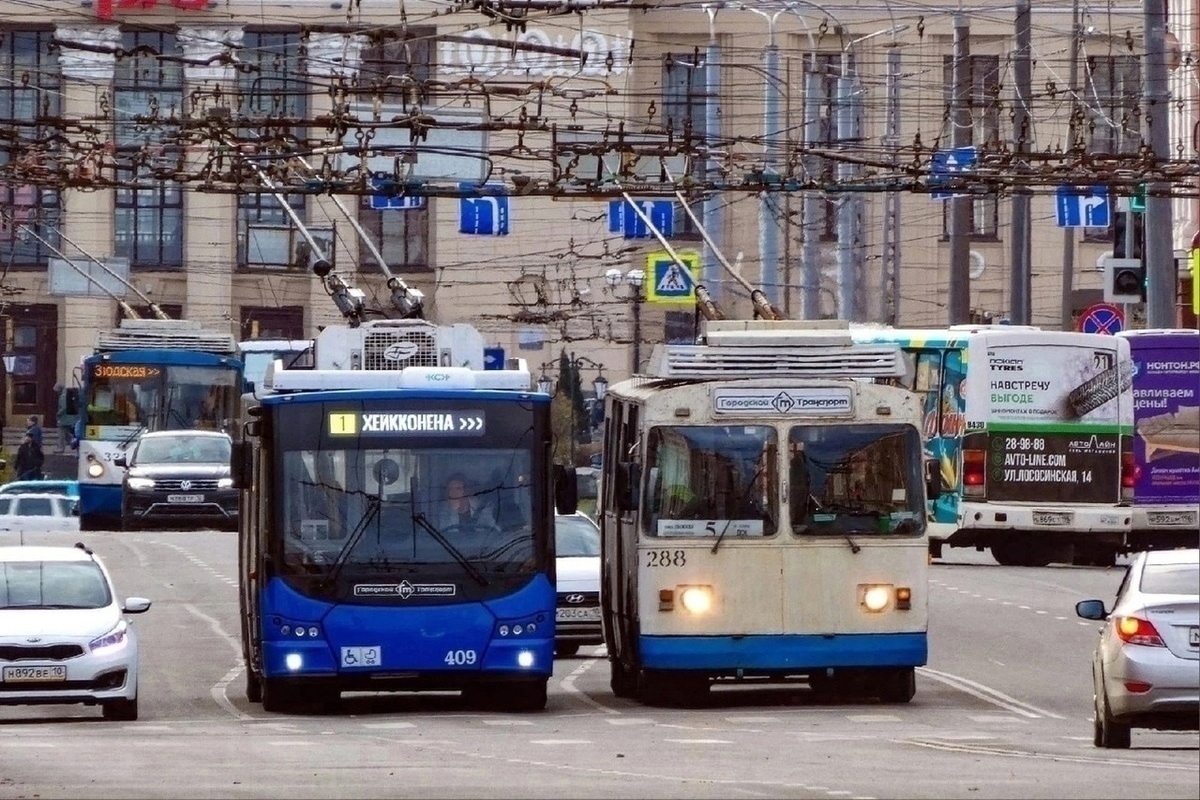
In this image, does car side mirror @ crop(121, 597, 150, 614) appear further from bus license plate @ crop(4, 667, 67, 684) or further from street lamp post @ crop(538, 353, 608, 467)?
street lamp post @ crop(538, 353, 608, 467)

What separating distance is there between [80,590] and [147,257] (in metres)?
56.5

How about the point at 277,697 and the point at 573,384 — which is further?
the point at 573,384

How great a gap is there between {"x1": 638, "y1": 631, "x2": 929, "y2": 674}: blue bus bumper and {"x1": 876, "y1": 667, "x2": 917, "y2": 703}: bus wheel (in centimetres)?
28

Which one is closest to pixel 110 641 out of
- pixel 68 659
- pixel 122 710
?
pixel 68 659

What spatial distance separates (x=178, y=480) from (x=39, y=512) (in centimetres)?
1355

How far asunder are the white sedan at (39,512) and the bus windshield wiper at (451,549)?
117 feet

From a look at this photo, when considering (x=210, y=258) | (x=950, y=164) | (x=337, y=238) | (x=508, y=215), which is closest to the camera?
(x=950, y=164)

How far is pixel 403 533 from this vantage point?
778 inches

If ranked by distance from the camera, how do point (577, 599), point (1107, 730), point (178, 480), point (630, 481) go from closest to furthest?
1. point (1107, 730)
2. point (630, 481)
3. point (577, 599)
4. point (178, 480)

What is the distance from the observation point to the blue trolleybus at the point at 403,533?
64.4 feet

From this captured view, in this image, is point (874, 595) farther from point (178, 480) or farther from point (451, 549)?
point (178, 480)

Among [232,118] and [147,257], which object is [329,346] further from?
[147,257]

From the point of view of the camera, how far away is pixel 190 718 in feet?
68.6

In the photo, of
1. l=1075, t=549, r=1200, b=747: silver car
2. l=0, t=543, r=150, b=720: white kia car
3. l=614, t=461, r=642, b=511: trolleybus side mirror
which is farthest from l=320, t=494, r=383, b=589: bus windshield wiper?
l=1075, t=549, r=1200, b=747: silver car
